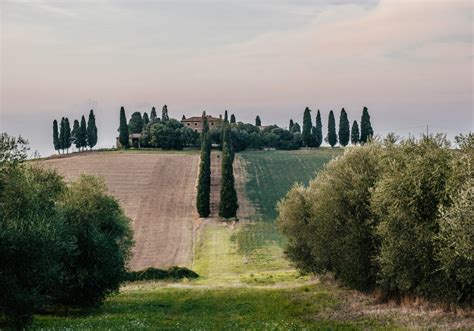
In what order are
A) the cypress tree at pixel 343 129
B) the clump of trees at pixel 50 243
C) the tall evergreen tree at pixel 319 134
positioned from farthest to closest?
the tall evergreen tree at pixel 319 134 → the cypress tree at pixel 343 129 → the clump of trees at pixel 50 243

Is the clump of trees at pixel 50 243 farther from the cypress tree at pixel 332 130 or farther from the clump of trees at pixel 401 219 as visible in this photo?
the cypress tree at pixel 332 130

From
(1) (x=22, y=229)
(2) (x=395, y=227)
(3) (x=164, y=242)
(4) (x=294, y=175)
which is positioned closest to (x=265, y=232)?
(3) (x=164, y=242)

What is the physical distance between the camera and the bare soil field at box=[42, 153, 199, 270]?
284 ft

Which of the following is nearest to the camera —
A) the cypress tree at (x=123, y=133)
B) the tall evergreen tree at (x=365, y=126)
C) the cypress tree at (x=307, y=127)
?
the tall evergreen tree at (x=365, y=126)

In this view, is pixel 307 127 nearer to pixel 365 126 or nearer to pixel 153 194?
pixel 365 126

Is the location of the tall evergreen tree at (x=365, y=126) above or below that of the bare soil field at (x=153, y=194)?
above

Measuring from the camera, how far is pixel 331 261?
47.4m

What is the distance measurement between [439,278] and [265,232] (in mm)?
63306

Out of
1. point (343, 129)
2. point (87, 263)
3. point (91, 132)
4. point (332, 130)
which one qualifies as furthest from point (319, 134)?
point (87, 263)

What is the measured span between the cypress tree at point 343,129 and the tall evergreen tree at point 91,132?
75.0 m

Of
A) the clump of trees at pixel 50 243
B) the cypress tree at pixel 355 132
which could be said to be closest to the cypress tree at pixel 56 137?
the cypress tree at pixel 355 132

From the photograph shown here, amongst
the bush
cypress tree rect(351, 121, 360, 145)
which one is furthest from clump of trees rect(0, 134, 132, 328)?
cypress tree rect(351, 121, 360, 145)

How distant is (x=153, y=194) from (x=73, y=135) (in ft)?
201

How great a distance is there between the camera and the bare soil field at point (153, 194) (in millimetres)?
86562
